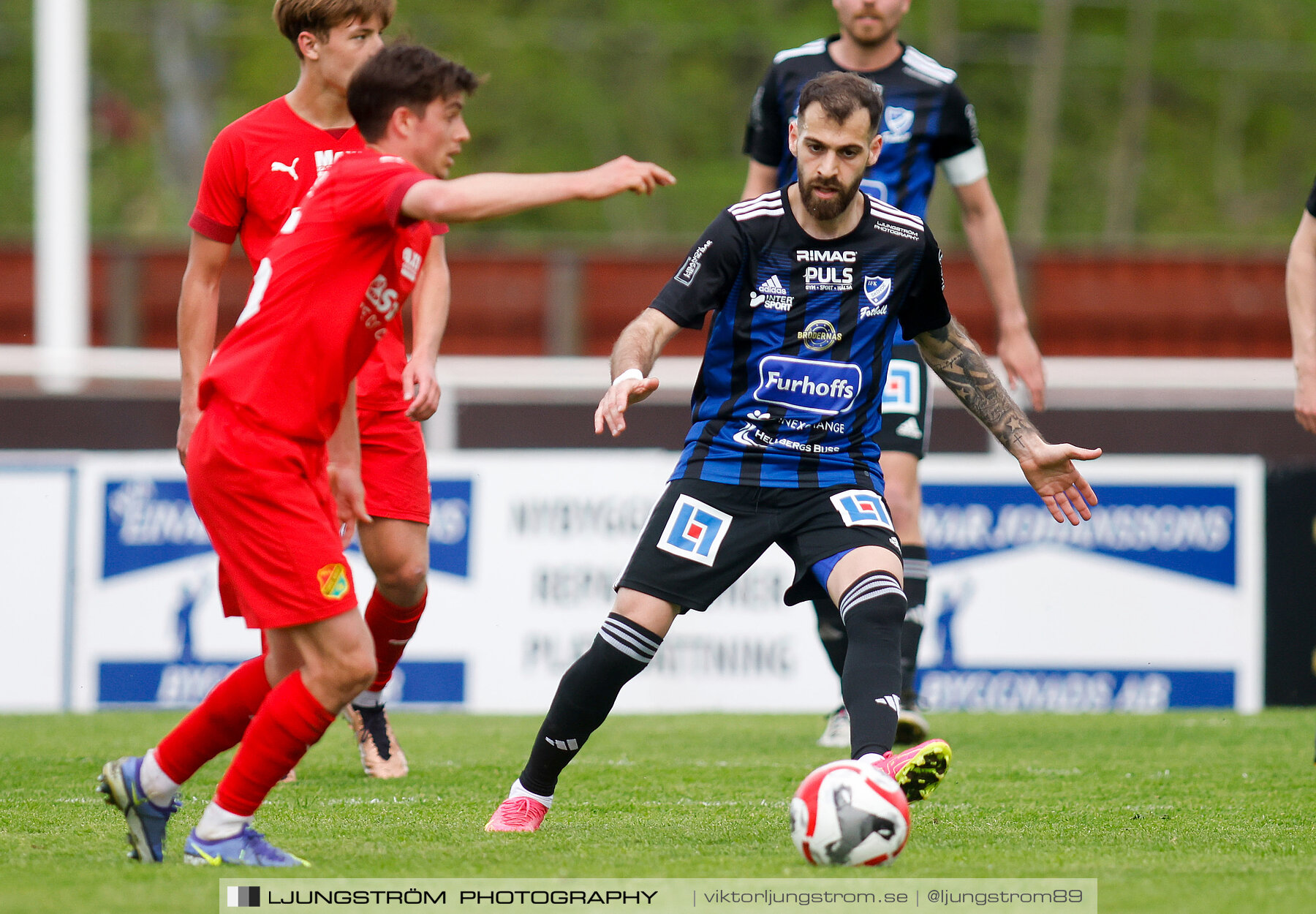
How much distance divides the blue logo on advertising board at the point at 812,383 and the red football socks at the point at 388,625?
4.81ft

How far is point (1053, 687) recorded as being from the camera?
8.66 meters

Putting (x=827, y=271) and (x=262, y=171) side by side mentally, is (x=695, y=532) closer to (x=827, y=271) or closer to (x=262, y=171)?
(x=827, y=271)

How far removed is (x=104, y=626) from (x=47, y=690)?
438mm

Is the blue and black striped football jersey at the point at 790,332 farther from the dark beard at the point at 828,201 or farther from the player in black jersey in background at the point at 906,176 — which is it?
the player in black jersey in background at the point at 906,176

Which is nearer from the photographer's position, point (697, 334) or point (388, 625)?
point (388, 625)

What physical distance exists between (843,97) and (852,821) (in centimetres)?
183

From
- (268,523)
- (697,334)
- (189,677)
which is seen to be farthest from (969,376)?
(697,334)

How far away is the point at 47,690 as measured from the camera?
8.78 metres

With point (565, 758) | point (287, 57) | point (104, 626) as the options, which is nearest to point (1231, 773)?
point (565, 758)

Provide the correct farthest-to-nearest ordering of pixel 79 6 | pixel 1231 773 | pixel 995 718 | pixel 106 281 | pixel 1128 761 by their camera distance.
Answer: pixel 106 281 < pixel 79 6 < pixel 995 718 < pixel 1128 761 < pixel 1231 773

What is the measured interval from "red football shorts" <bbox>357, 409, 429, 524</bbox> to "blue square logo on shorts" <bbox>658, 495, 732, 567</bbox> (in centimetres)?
108

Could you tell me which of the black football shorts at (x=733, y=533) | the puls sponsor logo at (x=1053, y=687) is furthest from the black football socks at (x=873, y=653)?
the puls sponsor logo at (x=1053, y=687)

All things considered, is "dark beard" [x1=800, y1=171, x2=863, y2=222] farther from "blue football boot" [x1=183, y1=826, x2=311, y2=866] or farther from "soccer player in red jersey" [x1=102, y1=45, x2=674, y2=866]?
"blue football boot" [x1=183, y1=826, x2=311, y2=866]

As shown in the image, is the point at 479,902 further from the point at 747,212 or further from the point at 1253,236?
the point at 1253,236
